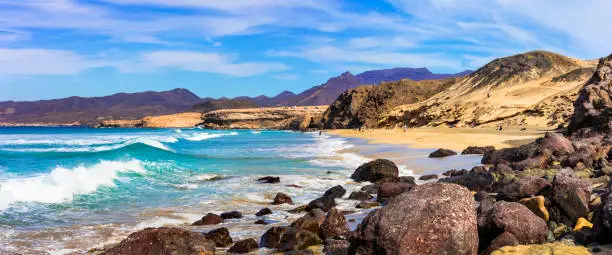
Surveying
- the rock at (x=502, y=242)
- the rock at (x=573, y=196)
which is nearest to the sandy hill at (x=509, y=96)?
the rock at (x=573, y=196)

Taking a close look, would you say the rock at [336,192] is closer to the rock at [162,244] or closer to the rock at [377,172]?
the rock at [377,172]

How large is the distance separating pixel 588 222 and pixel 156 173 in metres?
19.0

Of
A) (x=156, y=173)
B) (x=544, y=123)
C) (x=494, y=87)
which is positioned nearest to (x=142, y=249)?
(x=156, y=173)

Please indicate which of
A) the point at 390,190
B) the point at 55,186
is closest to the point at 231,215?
the point at 390,190

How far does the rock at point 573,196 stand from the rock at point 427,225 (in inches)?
92.0

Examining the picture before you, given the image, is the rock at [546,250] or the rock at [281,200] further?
the rock at [281,200]

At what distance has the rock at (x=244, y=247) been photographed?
7820mm

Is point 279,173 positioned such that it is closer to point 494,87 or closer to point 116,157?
point 116,157

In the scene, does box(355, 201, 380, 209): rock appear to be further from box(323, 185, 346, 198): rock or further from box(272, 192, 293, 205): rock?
box(272, 192, 293, 205): rock

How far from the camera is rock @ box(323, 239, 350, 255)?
6.90 meters

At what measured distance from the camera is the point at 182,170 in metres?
22.9

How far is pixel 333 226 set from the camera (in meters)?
8.47

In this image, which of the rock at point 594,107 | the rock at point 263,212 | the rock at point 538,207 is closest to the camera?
the rock at point 538,207

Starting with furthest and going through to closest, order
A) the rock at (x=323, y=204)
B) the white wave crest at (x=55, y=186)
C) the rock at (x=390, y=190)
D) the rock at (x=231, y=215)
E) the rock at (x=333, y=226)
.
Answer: the white wave crest at (x=55, y=186), the rock at (x=390, y=190), the rock at (x=323, y=204), the rock at (x=231, y=215), the rock at (x=333, y=226)
